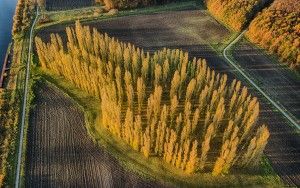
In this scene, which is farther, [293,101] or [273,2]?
[273,2]

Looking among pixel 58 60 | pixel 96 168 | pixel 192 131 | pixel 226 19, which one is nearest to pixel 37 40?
pixel 58 60

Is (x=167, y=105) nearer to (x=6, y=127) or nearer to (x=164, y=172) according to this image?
(x=164, y=172)

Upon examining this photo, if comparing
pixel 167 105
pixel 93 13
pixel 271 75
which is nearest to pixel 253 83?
pixel 271 75

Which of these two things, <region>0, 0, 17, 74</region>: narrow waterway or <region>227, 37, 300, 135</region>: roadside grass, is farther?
<region>0, 0, 17, 74</region>: narrow waterway

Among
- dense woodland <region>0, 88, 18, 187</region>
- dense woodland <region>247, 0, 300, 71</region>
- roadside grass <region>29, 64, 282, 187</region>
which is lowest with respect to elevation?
roadside grass <region>29, 64, 282, 187</region>

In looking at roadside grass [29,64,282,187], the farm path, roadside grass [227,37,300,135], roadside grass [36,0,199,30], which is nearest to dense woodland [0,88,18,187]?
roadside grass [29,64,282,187]

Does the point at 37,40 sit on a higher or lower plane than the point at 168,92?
higher

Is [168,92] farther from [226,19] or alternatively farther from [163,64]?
[226,19]

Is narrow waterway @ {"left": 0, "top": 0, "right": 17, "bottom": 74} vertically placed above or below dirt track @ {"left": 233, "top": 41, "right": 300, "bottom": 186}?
above

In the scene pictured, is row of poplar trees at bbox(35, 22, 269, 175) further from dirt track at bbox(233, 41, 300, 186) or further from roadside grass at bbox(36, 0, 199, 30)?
roadside grass at bbox(36, 0, 199, 30)
